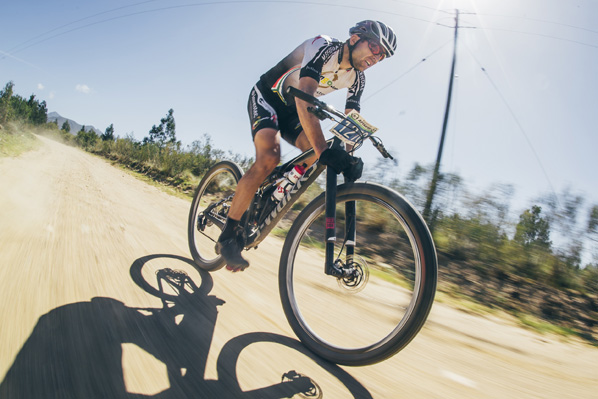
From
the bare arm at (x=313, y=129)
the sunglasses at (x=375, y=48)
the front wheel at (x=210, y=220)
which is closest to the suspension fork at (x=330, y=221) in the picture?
the bare arm at (x=313, y=129)

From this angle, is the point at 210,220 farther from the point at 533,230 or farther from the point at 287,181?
the point at 533,230

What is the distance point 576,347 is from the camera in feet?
7.74

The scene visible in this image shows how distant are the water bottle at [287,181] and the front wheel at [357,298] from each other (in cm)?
36

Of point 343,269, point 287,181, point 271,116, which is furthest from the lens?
point 271,116

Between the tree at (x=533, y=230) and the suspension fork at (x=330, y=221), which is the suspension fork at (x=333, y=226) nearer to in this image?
the suspension fork at (x=330, y=221)

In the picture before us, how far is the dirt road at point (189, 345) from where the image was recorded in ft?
3.81

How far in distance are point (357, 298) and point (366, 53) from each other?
1.77 meters

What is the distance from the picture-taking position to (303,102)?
1.92 metres

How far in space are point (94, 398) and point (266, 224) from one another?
1.39m

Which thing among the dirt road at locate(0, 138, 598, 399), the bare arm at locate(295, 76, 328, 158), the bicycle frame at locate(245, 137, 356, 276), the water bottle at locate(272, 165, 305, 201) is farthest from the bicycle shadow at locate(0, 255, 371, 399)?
the bare arm at locate(295, 76, 328, 158)

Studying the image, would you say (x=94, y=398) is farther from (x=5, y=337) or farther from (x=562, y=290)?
(x=562, y=290)

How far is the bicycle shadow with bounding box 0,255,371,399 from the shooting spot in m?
1.07

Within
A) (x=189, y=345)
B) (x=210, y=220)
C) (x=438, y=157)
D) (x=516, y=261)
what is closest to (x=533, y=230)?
(x=516, y=261)

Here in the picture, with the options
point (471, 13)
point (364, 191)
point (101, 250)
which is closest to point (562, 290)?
point (364, 191)
